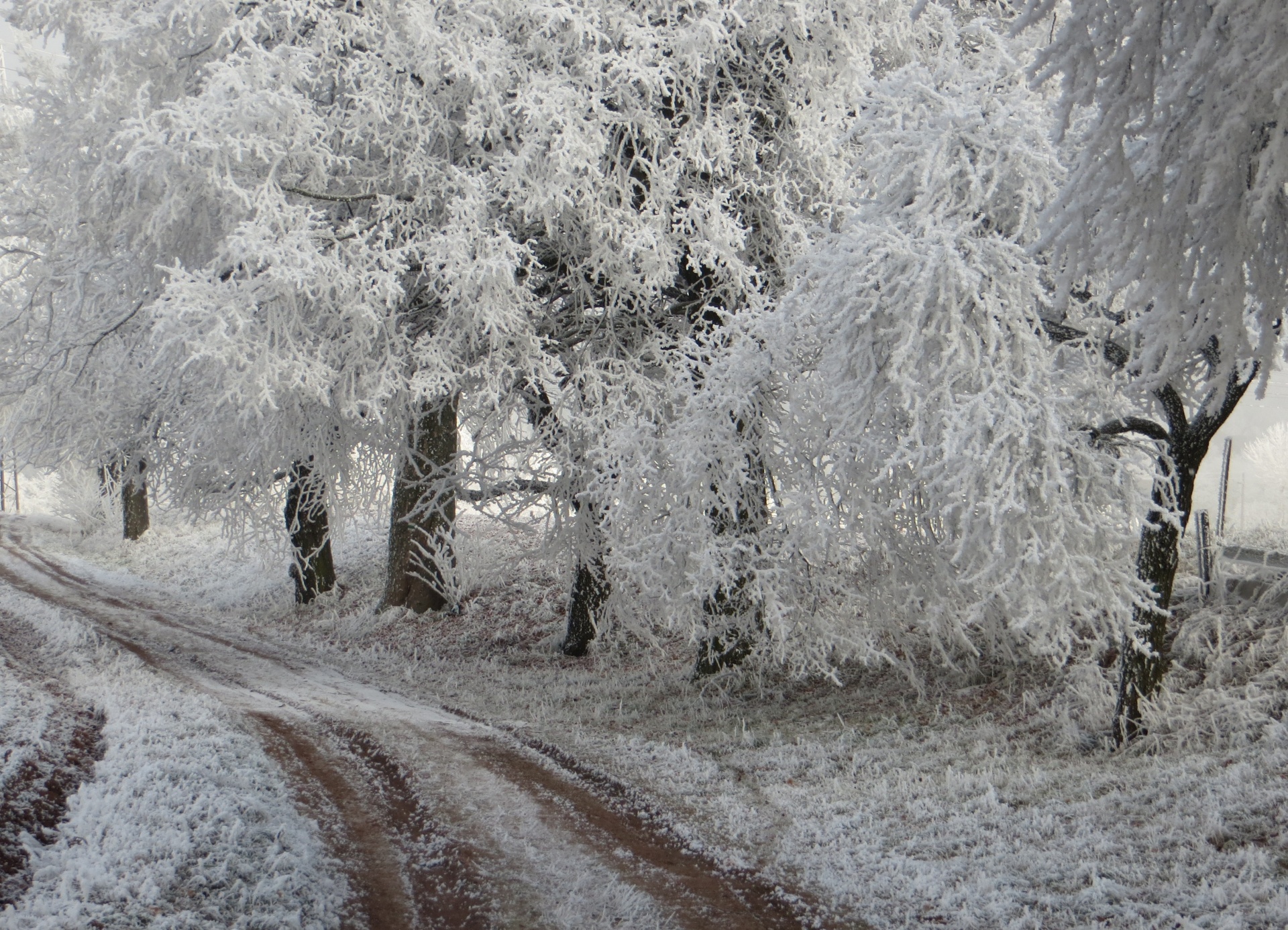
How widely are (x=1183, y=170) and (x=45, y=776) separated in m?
7.12

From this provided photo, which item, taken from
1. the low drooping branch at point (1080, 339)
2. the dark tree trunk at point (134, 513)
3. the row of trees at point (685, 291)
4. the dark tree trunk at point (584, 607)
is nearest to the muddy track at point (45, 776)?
the row of trees at point (685, 291)

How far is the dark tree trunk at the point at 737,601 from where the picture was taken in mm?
9516

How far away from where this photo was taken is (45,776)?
616 cm

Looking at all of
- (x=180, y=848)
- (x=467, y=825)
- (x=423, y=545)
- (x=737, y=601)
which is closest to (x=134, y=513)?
(x=423, y=545)

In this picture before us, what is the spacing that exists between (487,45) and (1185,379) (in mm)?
7140

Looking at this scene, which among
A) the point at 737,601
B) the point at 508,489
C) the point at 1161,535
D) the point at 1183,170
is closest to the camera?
the point at 1183,170

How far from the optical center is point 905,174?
7.30 metres

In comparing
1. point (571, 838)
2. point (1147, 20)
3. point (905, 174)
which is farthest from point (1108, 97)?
point (571, 838)

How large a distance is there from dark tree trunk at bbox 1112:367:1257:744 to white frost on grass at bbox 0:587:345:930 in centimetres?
590

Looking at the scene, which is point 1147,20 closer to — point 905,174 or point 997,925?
point 905,174

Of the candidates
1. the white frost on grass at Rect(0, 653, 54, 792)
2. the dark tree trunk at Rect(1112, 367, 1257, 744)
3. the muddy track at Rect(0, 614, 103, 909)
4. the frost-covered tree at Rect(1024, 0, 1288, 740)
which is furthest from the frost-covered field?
the white frost on grass at Rect(0, 653, 54, 792)

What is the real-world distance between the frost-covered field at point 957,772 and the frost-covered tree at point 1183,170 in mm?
2732

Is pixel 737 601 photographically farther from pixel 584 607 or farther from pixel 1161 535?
pixel 1161 535

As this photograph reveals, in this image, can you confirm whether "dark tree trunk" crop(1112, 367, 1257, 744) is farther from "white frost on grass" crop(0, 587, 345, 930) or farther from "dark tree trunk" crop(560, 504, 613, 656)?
"dark tree trunk" crop(560, 504, 613, 656)
